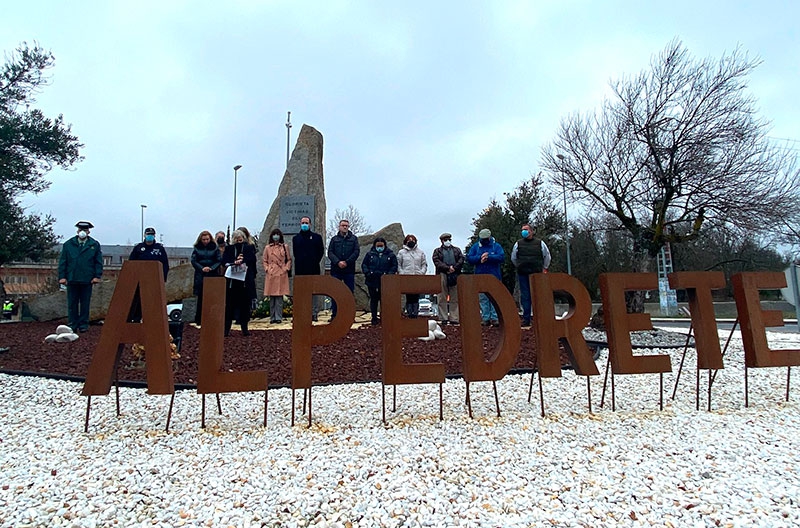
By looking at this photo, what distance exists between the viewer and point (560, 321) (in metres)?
3.84

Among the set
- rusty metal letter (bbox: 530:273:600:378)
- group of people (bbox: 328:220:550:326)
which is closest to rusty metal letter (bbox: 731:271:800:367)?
rusty metal letter (bbox: 530:273:600:378)

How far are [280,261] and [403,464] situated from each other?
19.3ft

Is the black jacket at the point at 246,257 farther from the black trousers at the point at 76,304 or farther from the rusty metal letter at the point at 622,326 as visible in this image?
the rusty metal letter at the point at 622,326

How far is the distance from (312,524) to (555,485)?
132 cm

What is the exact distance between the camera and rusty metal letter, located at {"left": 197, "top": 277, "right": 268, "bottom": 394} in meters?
3.37

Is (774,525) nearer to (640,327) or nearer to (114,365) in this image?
(640,327)

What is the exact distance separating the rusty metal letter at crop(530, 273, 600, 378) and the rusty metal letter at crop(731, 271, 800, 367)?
1.51m

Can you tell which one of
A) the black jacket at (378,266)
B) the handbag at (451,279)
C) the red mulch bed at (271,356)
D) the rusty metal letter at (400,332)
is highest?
the black jacket at (378,266)

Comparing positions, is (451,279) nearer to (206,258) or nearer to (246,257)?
(246,257)

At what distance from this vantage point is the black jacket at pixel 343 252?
7.94m

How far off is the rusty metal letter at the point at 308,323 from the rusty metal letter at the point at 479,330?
2.96 ft

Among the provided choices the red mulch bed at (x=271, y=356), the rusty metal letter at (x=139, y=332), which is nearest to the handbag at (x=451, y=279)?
the red mulch bed at (x=271, y=356)

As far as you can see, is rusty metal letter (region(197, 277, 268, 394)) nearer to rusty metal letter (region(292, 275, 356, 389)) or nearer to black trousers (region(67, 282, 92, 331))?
rusty metal letter (region(292, 275, 356, 389))

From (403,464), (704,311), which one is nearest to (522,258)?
(704,311)
